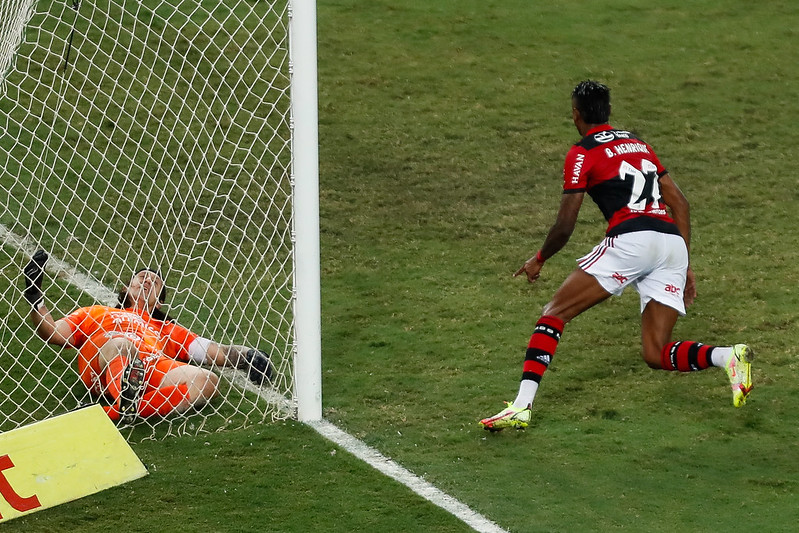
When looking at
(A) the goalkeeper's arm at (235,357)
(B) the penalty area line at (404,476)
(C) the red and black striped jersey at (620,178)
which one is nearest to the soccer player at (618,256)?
(C) the red and black striped jersey at (620,178)

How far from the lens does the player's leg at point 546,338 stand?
5.44 meters

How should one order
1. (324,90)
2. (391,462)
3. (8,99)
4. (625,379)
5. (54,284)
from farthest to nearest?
(324,90) → (8,99) → (54,284) → (625,379) → (391,462)

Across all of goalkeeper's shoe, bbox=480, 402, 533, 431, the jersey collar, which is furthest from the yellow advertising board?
the jersey collar

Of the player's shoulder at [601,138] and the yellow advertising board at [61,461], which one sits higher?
the player's shoulder at [601,138]

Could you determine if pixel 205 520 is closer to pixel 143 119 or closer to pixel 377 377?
pixel 377 377

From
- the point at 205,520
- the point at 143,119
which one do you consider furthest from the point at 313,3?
the point at 143,119

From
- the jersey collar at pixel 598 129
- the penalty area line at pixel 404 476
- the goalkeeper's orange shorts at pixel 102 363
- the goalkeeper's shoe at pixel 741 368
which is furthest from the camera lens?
the goalkeeper's orange shorts at pixel 102 363

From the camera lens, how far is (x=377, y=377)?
6.17 meters

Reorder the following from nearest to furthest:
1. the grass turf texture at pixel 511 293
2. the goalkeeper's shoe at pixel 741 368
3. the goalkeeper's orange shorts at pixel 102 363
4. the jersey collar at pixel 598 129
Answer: the grass turf texture at pixel 511 293 < the goalkeeper's shoe at pixel 741 368 < the jersey collar at pixel 598 129 < the goalkeeper's orange shorts at pixel 102 363

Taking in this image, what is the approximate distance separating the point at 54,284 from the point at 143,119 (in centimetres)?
232

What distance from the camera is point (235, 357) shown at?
6000 mm

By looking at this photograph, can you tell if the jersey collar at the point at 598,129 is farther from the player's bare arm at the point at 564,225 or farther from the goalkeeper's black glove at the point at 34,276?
the goalkeeper's black glove at the point at 34,276

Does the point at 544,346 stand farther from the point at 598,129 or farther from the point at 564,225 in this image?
the point at 598,129

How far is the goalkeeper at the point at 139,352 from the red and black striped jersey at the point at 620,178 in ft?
6.27
